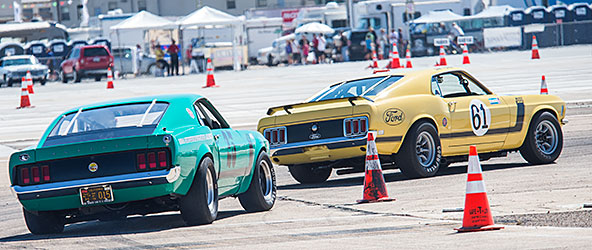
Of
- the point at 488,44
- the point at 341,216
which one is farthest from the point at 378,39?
→ the point at 341,216

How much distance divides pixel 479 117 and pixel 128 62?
40.1 m

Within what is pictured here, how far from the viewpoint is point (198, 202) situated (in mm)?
8531

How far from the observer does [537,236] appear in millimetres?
7324

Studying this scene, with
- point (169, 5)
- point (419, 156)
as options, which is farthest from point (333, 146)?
point (169, 5)

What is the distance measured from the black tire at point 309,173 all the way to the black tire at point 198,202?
374 cm

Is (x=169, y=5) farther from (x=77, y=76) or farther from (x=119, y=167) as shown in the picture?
(x=119, y=167)

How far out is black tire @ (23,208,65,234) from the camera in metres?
8.59

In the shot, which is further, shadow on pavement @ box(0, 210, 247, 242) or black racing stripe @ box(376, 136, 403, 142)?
black racing stripe @ box(376, 136, 403, 142)

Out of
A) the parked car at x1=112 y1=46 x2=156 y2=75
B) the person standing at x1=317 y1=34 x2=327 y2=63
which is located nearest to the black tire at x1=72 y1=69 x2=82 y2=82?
the parked car at x1=112 y1=46 x2=156 y2=75

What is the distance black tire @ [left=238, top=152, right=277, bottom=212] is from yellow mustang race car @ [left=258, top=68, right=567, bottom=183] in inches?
61.7

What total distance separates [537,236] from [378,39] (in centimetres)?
4616

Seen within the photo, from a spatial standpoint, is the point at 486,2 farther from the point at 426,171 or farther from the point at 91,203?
the point at 91,203

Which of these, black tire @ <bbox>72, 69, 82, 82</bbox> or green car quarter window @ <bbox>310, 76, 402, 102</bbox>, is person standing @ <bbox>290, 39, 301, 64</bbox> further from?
green car quarter window @ <bbox>310, 76, 402, 102</bbox>

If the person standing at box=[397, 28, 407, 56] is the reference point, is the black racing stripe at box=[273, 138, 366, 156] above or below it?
below
